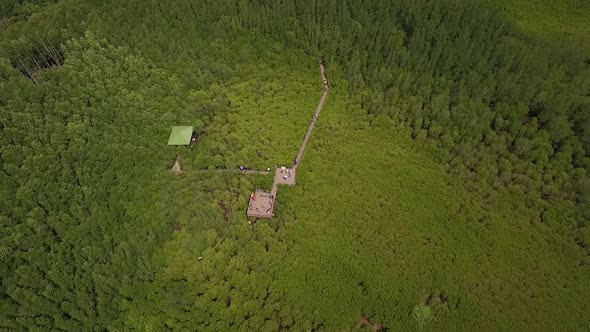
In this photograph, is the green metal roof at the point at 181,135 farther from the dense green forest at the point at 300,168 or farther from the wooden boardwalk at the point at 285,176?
the wooden boardwalk at the point at 285,176

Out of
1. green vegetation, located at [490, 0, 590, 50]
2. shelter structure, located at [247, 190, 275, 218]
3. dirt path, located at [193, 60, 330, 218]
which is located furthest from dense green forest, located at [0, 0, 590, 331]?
shelter structure, located at [247, 190, 275, 218]

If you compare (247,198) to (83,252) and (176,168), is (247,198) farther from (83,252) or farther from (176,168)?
(83,252)

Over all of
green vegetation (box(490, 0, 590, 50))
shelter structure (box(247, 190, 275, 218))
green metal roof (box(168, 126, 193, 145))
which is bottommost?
shelter structure (box(247, 190, 275, 218))

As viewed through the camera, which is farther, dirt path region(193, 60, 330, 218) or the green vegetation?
the green vegetation

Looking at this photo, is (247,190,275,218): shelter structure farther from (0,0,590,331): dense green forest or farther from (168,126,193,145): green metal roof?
(168,126,193,145): green metal roof

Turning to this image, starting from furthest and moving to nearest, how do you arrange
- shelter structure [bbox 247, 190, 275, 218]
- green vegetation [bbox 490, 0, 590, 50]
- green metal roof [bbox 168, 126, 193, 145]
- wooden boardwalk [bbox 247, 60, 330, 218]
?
green vegetation [bbox 490, 0, 590, 50], green metal roof [bbox 168, 126, 193, 145], wooden boardwalk [bbox 247, 60, 330, 218], shelter structure [bbox 247, 190, 275, 218]

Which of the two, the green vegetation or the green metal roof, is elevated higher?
the green vegetation

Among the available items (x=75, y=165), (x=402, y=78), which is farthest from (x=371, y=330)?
(x=75, y=165)

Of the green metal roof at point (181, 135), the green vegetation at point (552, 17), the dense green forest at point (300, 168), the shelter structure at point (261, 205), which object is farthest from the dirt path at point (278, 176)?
the green vegetation at point (552, 17)
